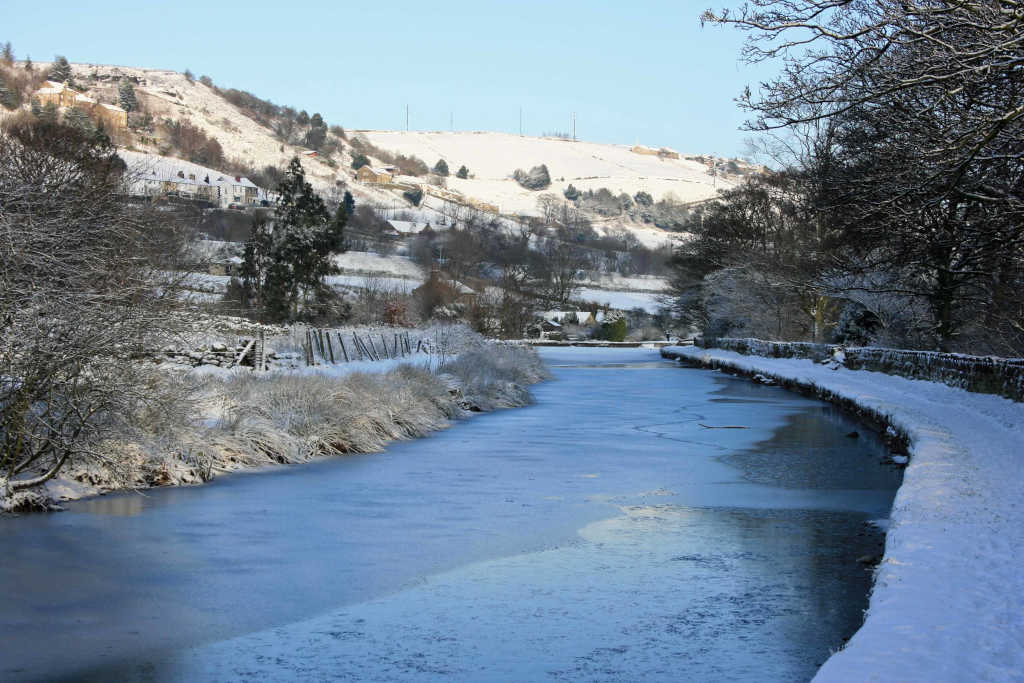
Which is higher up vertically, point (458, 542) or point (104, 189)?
point (104, 189)

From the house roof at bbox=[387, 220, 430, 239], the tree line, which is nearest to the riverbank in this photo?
the tree line

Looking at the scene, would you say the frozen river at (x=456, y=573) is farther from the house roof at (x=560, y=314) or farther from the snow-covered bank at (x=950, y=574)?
the house roof at (x=560, y=314)

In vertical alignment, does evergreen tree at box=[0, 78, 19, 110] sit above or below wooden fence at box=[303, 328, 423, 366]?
above

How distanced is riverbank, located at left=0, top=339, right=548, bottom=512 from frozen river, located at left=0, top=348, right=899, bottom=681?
17.0 inches

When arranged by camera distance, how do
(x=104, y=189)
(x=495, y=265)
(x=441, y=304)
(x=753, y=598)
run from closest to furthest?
(x=753, y=598) → (x=104, y=189) → (x=441, y=304) → (x=495, y=265)

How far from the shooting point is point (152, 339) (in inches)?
466

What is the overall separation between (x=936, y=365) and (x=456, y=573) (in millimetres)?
17008

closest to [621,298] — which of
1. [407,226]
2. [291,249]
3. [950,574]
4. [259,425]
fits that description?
[407,226]

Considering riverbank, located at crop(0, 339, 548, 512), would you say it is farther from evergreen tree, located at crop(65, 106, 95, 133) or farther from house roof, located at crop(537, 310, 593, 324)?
house roof, located at crop(537, 310, 593, 324)

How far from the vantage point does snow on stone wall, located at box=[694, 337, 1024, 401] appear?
683 inches

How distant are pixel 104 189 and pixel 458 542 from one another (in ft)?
26.3

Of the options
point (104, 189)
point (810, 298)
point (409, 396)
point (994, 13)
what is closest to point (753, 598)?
point (994, 13)

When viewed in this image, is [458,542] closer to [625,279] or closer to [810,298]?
[810,298]

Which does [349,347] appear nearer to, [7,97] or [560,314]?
[560,314]
